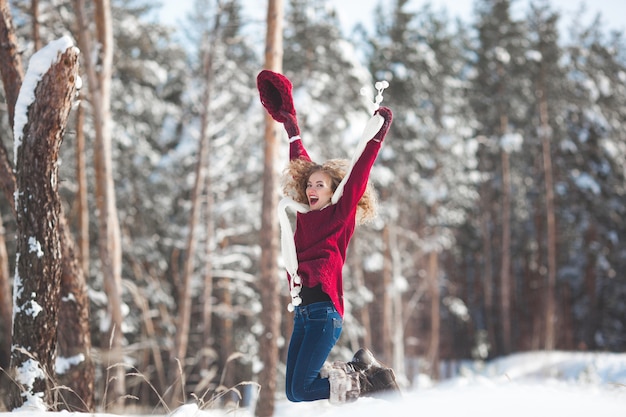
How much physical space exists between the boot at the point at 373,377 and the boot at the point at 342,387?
99 millimetres

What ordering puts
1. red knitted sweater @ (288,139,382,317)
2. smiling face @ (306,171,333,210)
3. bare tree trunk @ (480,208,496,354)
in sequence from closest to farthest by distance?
red knitted sweater @ (288,139,382,317), smiling face @ (306,171,333,210), bare tree trunk @ (480,208,496,354)

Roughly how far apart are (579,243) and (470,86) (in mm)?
7535

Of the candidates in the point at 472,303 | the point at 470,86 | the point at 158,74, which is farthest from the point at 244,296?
the point at 472,303

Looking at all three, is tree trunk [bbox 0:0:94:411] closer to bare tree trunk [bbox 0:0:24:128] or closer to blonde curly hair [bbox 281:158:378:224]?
bare tree trunk [bbox 0:0:24:128]

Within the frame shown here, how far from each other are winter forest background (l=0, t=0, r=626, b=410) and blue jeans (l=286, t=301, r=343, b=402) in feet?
7.11

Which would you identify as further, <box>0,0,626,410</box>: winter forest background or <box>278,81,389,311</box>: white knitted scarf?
<box>0,0,626,410</box>: winter forest background

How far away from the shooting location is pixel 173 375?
13391 millimetres

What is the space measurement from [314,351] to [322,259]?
1.74 ft

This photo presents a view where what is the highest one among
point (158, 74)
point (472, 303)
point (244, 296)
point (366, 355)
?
point (158, 74)

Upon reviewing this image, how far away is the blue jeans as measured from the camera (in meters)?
3.58

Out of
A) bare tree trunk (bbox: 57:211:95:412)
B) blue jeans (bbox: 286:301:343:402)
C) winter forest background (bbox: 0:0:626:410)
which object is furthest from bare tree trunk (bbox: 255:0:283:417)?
blue jeans (bbox: 286:301:343:402)

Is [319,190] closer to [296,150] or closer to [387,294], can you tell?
[296,150]

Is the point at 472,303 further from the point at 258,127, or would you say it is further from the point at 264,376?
the point at 264,376

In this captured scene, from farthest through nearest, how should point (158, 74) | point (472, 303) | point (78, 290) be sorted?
point (472, 303) < point (158, 74) < point (78, 290)
